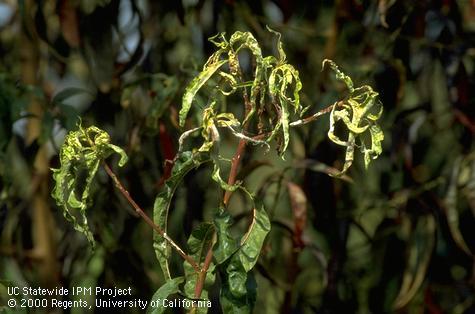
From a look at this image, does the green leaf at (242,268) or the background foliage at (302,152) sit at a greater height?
the background foliage at (302,152)

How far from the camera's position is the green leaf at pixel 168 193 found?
2.21 ft

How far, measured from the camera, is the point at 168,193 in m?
0.70

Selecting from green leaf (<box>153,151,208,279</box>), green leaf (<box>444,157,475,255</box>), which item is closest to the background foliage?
green leaf (<box>444,157,475,255</box>)

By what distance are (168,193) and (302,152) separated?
0.67 metres

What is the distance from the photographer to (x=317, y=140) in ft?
4.04

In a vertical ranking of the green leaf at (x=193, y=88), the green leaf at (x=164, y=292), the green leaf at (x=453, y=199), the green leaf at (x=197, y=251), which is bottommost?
the green leaf at (x=164, y=292)

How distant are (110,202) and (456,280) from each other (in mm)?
513

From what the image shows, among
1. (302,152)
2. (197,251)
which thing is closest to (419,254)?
(302,152)

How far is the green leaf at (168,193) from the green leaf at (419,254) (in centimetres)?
59

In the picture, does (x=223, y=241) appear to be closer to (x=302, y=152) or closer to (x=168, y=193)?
(x=168, y=193)

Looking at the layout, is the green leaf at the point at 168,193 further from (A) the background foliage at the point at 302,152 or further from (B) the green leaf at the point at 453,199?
(B) the green leaf at the point at 453,199

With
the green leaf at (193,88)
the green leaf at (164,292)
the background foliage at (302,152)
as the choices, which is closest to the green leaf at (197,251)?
the green leaf at (164,292)

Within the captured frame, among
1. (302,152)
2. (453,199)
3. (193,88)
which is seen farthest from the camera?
(302,152)

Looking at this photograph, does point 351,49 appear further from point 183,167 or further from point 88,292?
point 183,167
